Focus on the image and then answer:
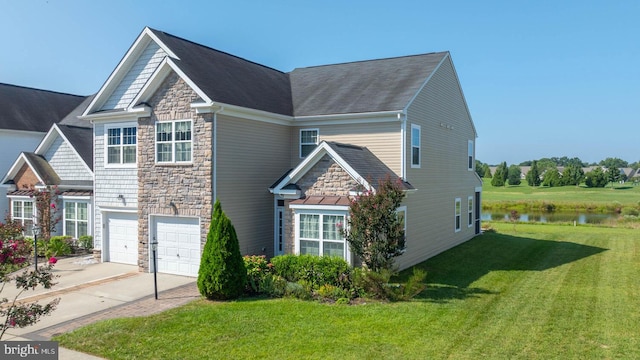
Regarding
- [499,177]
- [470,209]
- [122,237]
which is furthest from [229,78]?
[499,177]

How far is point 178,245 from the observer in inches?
604

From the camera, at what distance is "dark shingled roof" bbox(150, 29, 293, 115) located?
15124 millimetres

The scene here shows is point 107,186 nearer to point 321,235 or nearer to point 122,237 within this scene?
point 122,237

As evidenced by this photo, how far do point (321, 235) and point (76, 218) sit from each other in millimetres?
11880

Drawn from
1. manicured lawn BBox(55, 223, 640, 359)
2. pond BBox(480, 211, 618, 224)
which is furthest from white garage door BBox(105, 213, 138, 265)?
pond BBox(480, 211, 618, 224)

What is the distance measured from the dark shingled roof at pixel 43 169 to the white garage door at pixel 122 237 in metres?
4.85

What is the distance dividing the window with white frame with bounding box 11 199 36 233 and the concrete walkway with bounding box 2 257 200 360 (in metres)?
5.26

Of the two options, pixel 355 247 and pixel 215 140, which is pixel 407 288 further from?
pixel 215 140

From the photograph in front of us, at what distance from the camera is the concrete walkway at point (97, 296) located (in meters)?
→ 9.98

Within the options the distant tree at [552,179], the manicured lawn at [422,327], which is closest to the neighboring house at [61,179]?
the manicured lawn at [422,327]

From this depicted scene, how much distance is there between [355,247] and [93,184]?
12.0 meters

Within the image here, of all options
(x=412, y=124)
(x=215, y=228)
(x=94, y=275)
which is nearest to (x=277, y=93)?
(x=412, y=124)

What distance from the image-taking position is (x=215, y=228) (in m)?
12.1

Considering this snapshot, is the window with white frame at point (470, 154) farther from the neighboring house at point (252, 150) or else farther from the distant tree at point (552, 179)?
the distant tree at point (552, 179)
